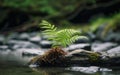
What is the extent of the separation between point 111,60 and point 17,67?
6.65ft

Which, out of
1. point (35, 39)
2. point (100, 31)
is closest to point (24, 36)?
point (35, 39)

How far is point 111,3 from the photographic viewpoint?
1572 centimetres

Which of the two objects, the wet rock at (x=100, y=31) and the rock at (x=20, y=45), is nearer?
the rock at (x=20, y=45)

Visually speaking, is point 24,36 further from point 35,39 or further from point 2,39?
point 35,39

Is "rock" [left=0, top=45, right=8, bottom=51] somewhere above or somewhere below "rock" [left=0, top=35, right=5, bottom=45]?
below

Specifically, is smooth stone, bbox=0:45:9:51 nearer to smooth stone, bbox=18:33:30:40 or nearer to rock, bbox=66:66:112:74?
smooth stone, bbox=18:33:30:40

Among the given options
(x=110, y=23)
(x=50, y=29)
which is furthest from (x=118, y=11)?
(x=50, y=29)

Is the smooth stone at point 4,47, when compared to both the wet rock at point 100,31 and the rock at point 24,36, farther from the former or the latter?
the wet rock at point 100,31

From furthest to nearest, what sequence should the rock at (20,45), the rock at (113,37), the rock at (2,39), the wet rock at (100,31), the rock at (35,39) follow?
the rock at (2,39) → the wet rock at (100,31) → the rock at (35,39) → the rock at (113,37) → the rock at (20,45)

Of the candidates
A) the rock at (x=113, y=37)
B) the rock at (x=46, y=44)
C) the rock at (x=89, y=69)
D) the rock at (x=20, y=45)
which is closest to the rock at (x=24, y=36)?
the rock at (x=20, y=45)

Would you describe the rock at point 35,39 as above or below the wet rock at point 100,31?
below

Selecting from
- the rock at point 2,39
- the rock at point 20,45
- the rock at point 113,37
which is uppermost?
the rock at point 2,39

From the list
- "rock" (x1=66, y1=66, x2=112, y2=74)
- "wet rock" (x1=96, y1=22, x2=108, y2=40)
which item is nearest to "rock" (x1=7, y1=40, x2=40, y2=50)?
"wet rock" (x1=96, y1=22, x2=108, y2=40)

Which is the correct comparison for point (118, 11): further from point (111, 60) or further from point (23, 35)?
point (111, 60)
